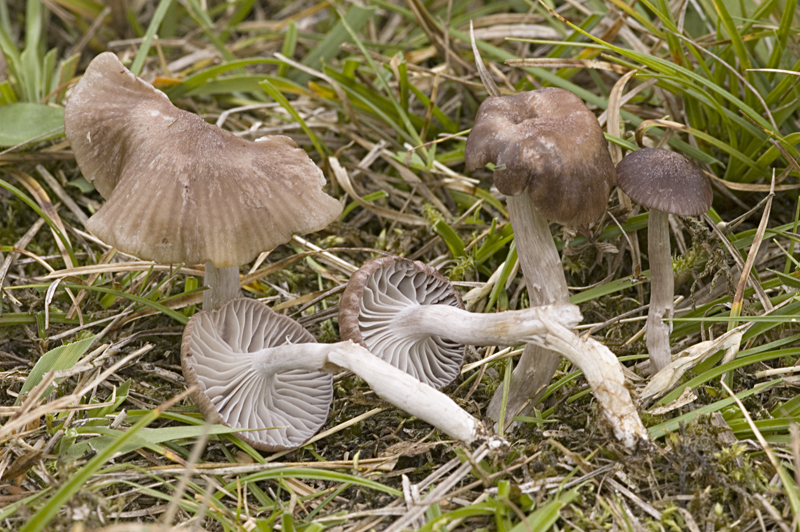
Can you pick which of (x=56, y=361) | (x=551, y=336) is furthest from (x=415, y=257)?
(x=56, y=361)

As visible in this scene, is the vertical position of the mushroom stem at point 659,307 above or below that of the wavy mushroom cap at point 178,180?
below

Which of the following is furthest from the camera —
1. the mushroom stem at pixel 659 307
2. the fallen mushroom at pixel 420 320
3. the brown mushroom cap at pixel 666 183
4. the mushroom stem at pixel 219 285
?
the mushroom stem at pixel 219 285

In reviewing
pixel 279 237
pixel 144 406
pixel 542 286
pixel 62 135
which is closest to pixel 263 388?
pixel 144 406

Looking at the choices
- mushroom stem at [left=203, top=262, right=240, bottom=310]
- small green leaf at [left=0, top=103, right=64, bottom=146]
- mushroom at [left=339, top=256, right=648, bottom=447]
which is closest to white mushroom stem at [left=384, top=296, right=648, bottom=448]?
mushroom at [left=339, top=256, right=648, bottom=447]

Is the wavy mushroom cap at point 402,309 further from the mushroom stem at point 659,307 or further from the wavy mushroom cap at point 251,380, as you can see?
the mushroom stem at point 659,307

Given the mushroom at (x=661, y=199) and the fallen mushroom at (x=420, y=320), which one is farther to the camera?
the fallen mushroom at (x=420, y=320)

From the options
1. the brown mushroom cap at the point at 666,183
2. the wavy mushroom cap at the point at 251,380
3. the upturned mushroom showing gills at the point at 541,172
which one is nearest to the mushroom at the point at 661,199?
the brown mushroom cap at the point at 666,183

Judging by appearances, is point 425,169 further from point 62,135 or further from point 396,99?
point 62,135

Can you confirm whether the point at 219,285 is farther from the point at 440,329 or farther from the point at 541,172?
the point at 541,172
